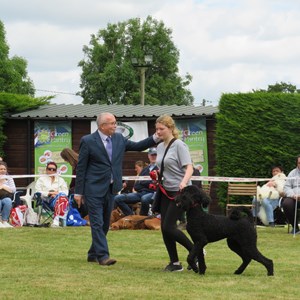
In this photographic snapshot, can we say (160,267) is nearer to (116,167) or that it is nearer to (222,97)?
(116,167)

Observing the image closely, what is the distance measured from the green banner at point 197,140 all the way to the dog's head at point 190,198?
1220 centimetres

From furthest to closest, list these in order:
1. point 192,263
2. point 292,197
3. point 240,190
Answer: point 240,190 → point 292,197 → point 192,263

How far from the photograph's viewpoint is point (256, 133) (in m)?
20.3

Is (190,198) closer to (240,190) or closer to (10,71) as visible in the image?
(240,190)

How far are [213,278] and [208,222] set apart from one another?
60 centimetres

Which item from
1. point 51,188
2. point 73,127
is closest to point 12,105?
point 73,127

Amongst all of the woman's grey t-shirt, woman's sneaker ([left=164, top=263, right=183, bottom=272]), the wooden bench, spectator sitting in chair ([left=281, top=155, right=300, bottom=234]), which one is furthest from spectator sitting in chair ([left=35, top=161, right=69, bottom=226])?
the woman's grey t-shirt

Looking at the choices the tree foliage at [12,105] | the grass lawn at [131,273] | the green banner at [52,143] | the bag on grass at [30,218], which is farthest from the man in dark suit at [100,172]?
the tree foliage at [12,105]

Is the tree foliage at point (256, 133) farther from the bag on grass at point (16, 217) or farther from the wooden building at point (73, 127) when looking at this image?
the bag on grass at point (16, 217)

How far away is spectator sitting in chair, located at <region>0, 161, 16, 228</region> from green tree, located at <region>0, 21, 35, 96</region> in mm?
35701

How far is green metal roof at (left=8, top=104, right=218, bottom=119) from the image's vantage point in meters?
21.9

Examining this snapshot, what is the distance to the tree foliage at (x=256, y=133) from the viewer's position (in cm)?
1989

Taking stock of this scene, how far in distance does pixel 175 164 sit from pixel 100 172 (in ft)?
3.23

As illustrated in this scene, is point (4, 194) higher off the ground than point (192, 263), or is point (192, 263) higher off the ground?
point (4, 194)
